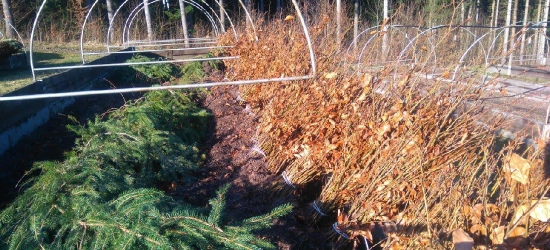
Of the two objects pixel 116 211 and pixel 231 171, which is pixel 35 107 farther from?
pixel 116 211

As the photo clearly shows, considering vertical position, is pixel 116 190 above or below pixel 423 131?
below

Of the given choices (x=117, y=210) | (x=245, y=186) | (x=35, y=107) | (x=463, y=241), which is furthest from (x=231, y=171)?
(x=35, y=107)

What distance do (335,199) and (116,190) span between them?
4.95 ft

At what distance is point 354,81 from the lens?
3.66 m

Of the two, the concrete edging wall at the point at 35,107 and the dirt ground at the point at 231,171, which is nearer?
the dirt ground at the point at 231,171

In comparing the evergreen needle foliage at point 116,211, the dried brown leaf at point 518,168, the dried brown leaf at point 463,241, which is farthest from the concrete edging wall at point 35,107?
the dried brown leaf at point 518,168

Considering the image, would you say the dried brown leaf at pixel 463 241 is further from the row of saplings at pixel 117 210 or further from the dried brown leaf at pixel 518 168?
the row of saplings at pixel 117 210

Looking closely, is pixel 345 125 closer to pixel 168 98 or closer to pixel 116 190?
pixel 116 190

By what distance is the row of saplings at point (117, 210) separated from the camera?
212 centimetres

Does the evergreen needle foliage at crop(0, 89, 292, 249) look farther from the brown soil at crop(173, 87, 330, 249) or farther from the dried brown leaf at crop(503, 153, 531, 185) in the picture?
the dried brown leaf at crop(503, 153, 531, 185)

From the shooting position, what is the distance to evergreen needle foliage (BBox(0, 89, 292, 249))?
212 cm

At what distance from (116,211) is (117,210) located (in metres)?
0.02

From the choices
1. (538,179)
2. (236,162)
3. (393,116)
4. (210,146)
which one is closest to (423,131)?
(393,116)

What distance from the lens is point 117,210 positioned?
2.34 m
